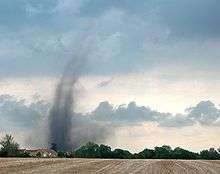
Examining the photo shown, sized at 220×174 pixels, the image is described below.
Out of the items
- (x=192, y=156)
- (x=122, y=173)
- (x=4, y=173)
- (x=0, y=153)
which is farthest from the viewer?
(x=192, y=156)

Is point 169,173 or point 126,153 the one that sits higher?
point 126,153

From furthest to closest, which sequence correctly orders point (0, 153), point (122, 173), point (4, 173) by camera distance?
point (0, 153) < point (122, 173) < point (4, 173)

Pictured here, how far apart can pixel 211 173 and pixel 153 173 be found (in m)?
5.60

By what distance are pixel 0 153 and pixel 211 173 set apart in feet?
Answer: 296

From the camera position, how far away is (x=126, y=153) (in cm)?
19600

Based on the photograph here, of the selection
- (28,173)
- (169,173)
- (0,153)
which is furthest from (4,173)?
(0,153)

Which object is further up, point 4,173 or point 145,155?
point 145,155

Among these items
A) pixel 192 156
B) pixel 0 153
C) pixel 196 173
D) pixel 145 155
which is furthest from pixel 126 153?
pixel 196 173

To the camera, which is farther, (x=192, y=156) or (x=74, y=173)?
(x=192, y=156)

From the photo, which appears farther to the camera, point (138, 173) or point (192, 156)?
point (192, 156)

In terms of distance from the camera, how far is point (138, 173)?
4966cm

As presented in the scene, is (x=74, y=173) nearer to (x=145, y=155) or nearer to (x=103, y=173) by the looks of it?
(x=103, y=173)

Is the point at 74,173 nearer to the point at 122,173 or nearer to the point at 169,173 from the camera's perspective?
the point at 122,173

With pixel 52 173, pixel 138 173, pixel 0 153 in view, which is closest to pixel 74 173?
pixel 52 173
